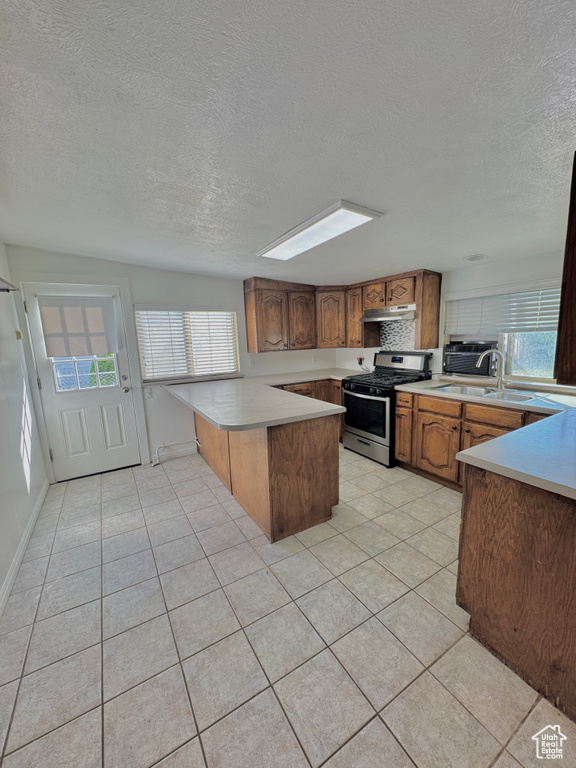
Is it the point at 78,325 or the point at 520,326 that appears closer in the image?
the point at 520,326

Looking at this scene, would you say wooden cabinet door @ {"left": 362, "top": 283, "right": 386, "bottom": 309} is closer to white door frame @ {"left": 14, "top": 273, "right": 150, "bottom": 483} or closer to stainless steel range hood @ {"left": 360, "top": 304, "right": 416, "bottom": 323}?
stainless steel range hood @ {"left": 360, "top": 304, "right": 416, "bottom": 323}

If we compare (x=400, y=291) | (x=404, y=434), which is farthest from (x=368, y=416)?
(x=400, y=291)

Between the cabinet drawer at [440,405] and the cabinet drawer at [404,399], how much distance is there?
0.09 meters

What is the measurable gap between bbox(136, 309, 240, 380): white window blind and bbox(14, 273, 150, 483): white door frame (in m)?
0.10

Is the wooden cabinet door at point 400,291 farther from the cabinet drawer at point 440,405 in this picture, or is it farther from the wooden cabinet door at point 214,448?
the wooden cabinet door at point 214,448

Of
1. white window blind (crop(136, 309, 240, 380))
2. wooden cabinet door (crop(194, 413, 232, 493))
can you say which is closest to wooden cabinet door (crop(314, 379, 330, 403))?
white window blind (crop(136, 309, 240, 380))

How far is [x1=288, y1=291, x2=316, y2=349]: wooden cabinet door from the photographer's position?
4.05 m

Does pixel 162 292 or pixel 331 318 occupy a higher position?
pixel 162 292

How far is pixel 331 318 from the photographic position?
166 inches

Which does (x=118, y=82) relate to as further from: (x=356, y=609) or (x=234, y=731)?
(x=356, y=609)

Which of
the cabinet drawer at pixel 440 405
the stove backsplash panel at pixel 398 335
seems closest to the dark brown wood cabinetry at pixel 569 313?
the cabinet drawer at pixel 440 405

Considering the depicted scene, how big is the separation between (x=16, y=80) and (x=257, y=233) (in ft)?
4.69

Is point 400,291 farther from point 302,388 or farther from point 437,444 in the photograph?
point 437,444
